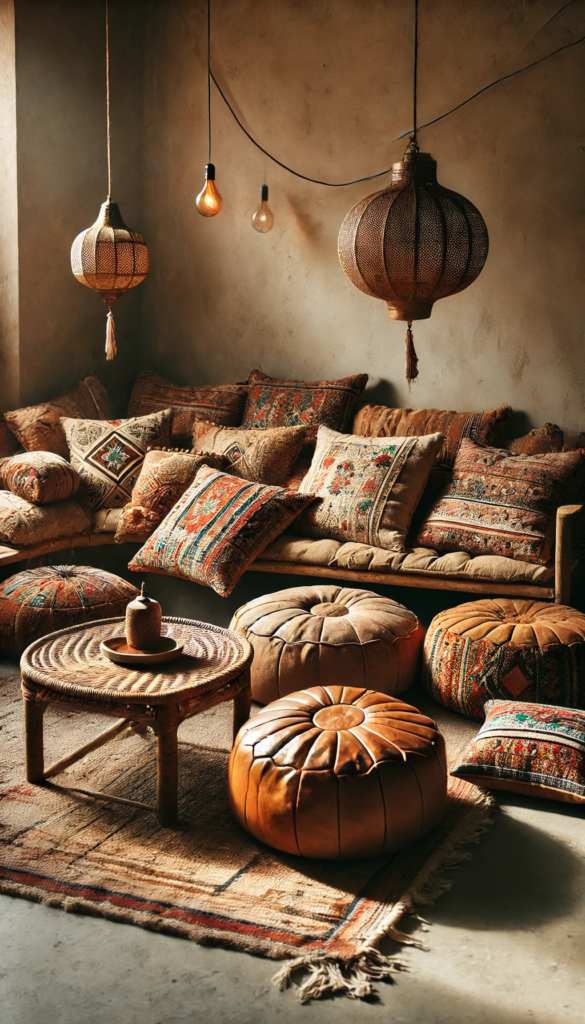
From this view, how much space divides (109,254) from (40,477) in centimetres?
107

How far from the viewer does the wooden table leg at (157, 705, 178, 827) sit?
282cm

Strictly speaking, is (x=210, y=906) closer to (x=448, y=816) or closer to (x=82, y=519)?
(x=448, y=816)

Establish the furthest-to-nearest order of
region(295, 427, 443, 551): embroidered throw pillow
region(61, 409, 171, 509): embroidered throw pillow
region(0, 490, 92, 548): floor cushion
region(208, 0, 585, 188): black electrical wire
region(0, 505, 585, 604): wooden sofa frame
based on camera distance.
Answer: region(61, 409, 171, 509): embroidered throw pillow < region(208, 0, 585, 188): black electrical wire < region(0, 490, 92, 548): floor cushion < region(295, 427, 443, 551): embroidered throw pillow < region(0, 505, 585, 604): wooden sofa frame

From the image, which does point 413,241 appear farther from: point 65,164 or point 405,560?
point 65,164

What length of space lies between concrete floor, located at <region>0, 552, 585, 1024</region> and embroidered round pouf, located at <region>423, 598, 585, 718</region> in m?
0.86

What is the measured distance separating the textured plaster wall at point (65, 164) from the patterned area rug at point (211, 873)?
2.74 meters

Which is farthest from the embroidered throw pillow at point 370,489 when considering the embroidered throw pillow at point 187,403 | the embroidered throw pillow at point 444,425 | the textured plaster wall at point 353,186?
the embroidered throw pillow at point 187,403

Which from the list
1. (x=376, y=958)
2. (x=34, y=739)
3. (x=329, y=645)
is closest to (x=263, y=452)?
(x=329, y=645)

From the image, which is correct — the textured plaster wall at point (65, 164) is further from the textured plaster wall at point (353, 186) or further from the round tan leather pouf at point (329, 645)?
the round tan leather pouf at point (329, 645)

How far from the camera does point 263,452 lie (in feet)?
15.7

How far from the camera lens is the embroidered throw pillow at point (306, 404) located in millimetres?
4953

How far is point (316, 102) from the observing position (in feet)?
16.8

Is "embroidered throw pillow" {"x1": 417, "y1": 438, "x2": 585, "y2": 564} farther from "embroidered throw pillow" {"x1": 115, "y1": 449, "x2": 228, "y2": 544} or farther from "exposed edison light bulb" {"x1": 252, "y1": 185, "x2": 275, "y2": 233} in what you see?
"exposed edison light bulb" {"x1": 252, "y1": 185, "x2": 275, "y2": 233}

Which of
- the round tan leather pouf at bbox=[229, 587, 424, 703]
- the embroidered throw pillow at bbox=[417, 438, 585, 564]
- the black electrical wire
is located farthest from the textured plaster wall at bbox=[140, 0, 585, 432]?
the round tan leather pouf at bbox=[229, 587, 424, 703]
